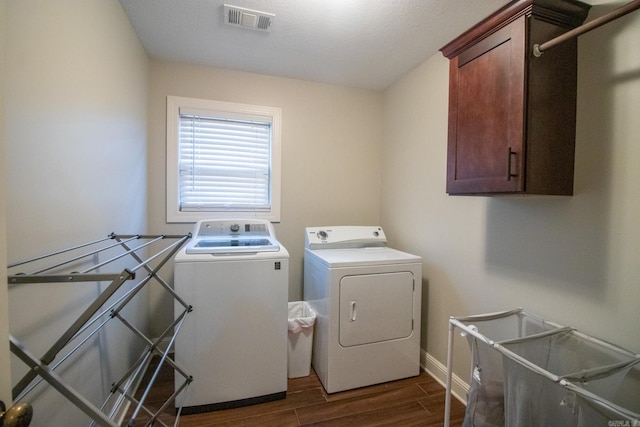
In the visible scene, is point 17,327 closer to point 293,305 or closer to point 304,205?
point 293,305

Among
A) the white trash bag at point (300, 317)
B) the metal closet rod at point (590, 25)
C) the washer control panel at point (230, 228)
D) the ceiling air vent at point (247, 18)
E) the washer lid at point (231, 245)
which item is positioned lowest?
the white trash bag at point (300, 317)

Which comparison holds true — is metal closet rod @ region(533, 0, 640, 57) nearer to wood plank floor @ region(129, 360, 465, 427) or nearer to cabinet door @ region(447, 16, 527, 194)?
cabinet door @ region(447, 16, 527, 194)

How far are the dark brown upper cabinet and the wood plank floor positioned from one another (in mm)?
1434

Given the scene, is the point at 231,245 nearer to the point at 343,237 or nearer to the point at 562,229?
the point at 343,237

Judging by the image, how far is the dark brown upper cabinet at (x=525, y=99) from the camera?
1130 millimetres

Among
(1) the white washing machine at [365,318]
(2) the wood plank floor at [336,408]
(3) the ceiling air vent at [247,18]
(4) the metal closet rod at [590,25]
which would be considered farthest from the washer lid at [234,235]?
(4) the metal closet rod at [590,25]

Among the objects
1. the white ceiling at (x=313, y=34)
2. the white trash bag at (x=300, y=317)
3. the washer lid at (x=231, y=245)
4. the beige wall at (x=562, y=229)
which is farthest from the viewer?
the white trash bag at (x=300, y=317)

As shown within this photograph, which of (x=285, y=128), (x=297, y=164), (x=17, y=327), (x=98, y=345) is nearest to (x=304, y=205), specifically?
(x=297, y=164)

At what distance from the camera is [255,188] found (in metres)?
2.54

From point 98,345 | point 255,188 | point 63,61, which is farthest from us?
point 255,188

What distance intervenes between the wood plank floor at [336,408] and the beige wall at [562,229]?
32 cm

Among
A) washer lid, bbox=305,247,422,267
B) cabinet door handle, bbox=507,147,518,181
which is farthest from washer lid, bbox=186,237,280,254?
cabinet door handle, bbox=507,147,518,181

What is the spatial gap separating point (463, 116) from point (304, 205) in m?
1.57

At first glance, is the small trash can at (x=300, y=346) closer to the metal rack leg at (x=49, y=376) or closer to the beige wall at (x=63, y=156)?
the beige wall at (x=63, y=156)
